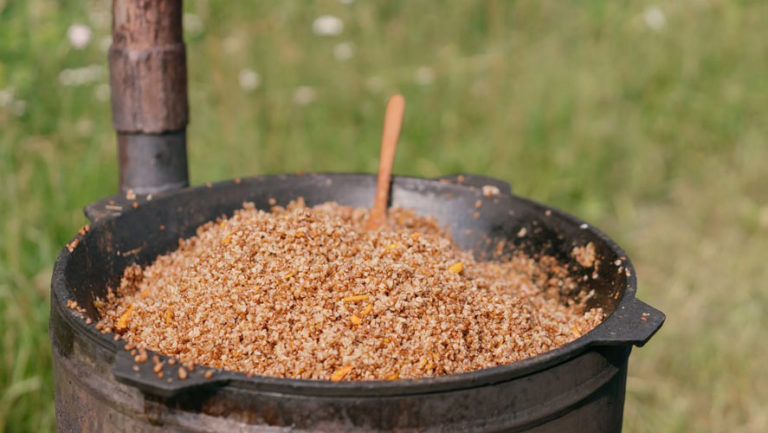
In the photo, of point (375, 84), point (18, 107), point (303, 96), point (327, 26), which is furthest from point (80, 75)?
point (375, 84)

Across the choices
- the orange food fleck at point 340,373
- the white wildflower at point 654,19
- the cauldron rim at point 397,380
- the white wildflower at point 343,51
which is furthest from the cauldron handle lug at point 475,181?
the white wildflower at point 654,19

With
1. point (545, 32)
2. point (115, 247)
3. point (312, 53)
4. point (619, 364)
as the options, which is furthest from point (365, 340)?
point (545, 32)

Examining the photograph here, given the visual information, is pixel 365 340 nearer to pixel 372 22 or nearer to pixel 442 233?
pixel 442 233

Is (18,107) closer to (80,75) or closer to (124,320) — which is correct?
(80,75)

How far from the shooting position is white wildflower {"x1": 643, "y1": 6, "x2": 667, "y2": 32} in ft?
15.3

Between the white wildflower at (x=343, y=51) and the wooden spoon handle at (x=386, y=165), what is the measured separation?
6.94 feet

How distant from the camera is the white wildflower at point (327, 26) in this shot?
4.08 metres

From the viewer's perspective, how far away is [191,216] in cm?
188

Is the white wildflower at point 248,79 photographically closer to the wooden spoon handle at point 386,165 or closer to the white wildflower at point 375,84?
the white wildflower at point 375,84

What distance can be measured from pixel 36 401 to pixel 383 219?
4.87 ft

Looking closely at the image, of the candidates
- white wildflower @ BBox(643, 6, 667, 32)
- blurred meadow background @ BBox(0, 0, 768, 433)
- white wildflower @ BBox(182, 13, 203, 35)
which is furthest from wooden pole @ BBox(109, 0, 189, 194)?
white wildflower @ BBox(643, 6, 667, 32)

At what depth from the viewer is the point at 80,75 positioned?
349 centimetres

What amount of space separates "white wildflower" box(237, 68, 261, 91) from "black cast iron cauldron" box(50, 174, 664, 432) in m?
2.14

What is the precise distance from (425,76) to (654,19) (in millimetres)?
1561
